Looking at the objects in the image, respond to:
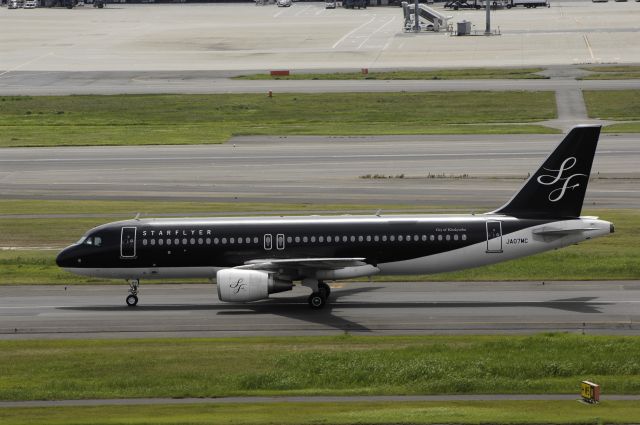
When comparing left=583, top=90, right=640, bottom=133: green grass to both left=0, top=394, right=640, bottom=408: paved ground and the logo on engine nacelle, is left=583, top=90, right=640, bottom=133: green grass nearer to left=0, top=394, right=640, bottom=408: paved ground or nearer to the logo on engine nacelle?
the logo on engine nacelle

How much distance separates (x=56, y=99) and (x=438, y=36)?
72.6m

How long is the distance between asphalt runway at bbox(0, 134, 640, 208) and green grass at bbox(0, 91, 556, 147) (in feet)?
13.6

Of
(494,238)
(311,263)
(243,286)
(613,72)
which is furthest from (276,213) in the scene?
(613,72)

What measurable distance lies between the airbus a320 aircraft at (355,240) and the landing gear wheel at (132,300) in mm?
46

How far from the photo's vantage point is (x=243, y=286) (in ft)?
154

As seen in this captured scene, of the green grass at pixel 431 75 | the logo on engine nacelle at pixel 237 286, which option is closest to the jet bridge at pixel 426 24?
the green grass at pixel 431 75

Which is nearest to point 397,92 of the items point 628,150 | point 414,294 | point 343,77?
point 343,77

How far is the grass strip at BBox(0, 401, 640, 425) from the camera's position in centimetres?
3133

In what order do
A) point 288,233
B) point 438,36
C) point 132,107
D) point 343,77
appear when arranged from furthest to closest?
point 438,36
point 343,77
point 132,107
point 288,233

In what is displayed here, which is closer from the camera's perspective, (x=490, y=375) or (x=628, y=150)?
(x=490, y=375)

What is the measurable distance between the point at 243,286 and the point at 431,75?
8921 cm

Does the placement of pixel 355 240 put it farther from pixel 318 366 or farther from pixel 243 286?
pixel 318 366

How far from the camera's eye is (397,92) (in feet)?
393

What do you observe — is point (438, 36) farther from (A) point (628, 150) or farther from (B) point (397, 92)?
(A) point (628, 150)
